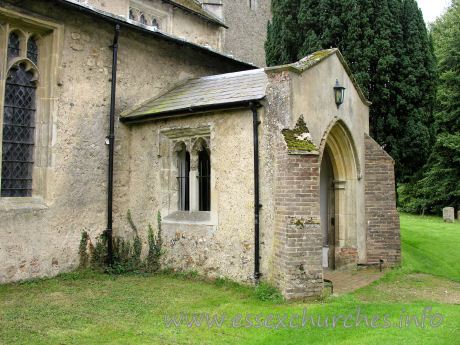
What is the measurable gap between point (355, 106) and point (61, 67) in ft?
22.5

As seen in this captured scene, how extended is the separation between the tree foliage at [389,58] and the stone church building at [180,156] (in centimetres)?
259

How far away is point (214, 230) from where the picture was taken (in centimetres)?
823

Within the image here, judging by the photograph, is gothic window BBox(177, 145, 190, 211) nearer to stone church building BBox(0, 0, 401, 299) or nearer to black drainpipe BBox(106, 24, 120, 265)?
stone church building BBox(0, 0, 401, 299)

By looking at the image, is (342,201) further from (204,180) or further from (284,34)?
(284,34)

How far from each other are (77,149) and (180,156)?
7.28 feet

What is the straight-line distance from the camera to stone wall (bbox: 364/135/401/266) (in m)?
10.0

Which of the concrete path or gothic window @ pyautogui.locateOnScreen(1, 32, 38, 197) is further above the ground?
gothic window @ pyautogui.locateOnScreen(1, 32, 38, 197)

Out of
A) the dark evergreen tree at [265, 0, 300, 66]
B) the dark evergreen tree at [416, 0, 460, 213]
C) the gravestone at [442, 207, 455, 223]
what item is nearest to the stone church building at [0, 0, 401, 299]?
the dark evergreen tree at [265, 0, 300, 66]

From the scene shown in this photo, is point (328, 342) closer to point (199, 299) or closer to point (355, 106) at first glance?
point (199, 299)

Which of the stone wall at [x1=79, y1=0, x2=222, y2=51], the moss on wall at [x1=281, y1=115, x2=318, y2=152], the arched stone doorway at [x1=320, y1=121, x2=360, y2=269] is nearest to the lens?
the moss on wall at [x1=281, y1=115, x2=318, y2=152]

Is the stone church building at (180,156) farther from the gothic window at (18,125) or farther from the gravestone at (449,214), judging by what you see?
the gravestone at (449,214)

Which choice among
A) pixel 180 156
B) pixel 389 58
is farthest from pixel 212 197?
pixel 389 58

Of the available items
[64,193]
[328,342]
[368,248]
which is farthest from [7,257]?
[368,248]

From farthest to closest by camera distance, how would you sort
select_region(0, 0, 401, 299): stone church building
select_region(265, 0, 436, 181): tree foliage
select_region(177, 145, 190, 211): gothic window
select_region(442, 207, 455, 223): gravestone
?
select_region(442, 207, 455, 223): gravestone < select_region(265, 0, 436, 181): tree foliage < select_region(177, 145, 190, 211): gothic window < select_region(0, 0, 401, 299): stone church building
